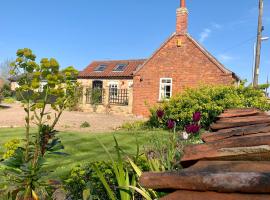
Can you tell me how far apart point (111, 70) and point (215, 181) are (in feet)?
101

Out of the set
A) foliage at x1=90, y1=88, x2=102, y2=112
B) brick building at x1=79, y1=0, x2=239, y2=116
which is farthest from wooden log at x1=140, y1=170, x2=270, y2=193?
foliage at x1=90, y1=88, x2=102, y2=112

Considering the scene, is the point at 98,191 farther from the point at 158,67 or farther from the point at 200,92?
the point at 158,67

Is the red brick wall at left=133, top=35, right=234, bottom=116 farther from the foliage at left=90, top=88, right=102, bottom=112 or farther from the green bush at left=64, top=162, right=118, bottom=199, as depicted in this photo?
the green bush at left=64, top=162, right=118, bottom=199

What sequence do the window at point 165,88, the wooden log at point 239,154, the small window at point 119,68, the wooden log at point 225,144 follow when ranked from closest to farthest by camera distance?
the wooden log at point 239,154 < the wooden log at point 225,144 < the window at point 165,88 < the small window at point 119,68

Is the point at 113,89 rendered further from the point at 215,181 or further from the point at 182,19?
the point at 215,181

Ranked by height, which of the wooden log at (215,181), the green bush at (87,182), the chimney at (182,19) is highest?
the chimney at (182,19)

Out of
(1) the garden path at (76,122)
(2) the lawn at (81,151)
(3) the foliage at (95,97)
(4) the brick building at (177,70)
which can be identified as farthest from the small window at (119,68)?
(2) the lawn at (81,151)

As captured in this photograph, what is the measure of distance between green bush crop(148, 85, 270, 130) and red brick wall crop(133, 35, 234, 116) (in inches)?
233

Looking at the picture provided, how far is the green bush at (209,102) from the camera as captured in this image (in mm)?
13773

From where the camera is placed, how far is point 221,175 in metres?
1.20

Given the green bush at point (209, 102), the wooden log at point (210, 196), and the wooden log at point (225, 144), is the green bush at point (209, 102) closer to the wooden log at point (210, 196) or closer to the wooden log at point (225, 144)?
the wooden log at point (225, 144)

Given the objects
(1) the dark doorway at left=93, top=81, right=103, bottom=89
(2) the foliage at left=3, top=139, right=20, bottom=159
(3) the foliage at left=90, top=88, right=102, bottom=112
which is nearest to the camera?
(2) the foliage at left=3, top=139, right=20, bottom=159

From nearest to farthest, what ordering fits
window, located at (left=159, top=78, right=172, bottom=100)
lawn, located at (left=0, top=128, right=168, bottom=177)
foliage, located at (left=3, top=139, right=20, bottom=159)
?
foliage, located at (left=3, top=139, right=20, bottom=159) → lawn, located at (left=0, top=128, right=168, bottom=177) → window, located at (left=159, top=78, right=172, bottom=100)

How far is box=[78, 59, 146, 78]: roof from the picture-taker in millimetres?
29922
